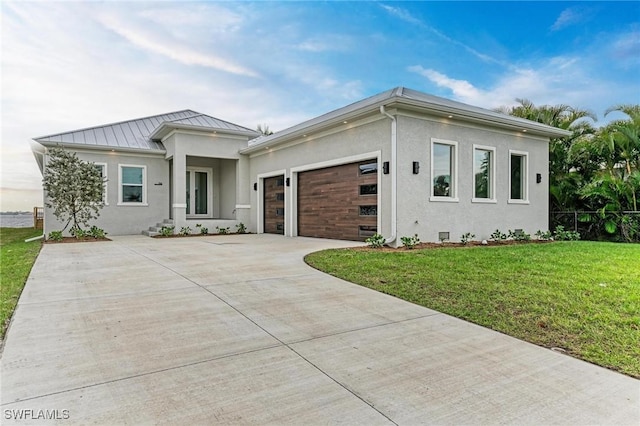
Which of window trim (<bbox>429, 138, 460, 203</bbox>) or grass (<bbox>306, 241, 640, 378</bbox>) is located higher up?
window trim (<bbox>429, 138, 460, 203</bbox>)

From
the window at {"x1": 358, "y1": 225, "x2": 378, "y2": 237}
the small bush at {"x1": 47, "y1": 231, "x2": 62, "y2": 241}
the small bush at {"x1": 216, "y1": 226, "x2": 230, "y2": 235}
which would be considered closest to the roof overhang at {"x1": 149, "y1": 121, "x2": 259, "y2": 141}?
the small bush at {"x1": 216, "y1": 226, "x2": 230, "y2": 235}

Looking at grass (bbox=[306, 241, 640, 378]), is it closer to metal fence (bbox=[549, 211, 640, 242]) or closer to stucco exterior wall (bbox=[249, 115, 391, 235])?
stucco exterior wall (bbox=[249, 115, 391, 235])

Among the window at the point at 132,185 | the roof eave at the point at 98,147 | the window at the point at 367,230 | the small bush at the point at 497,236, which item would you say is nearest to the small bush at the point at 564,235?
the small bush at the point at 497,236

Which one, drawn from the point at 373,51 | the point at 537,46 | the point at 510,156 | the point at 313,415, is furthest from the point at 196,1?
the point at 537,46

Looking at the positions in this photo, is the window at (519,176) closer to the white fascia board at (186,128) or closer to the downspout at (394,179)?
the downspout at (394,179)

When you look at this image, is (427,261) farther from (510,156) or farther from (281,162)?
(281,162)

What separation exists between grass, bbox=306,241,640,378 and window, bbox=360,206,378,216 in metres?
1.93

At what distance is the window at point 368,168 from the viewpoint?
31.7 ft

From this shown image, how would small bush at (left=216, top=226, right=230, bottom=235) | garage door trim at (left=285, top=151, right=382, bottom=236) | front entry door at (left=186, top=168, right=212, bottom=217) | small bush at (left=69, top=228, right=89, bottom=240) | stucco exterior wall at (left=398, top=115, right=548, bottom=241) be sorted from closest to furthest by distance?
stucco exterior wall at (left=398, top=115, right=548, bottom=241)
garage door trim at (left=285, top=151, right=382, bottom=236)
small bush at (left=69, top=228, right=89, bottom=240)
small bush at (left=216, top=226, right=230, bottom=235)
front entry door at (left=186, top=168, right=212, bottom=217)

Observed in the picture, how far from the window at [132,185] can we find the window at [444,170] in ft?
36.5

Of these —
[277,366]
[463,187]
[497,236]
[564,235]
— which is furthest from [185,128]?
[564,235]

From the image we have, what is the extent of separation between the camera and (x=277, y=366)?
270cm

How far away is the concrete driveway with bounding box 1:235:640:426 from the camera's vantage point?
210 cm

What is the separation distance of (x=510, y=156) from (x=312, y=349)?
34.1 ft
